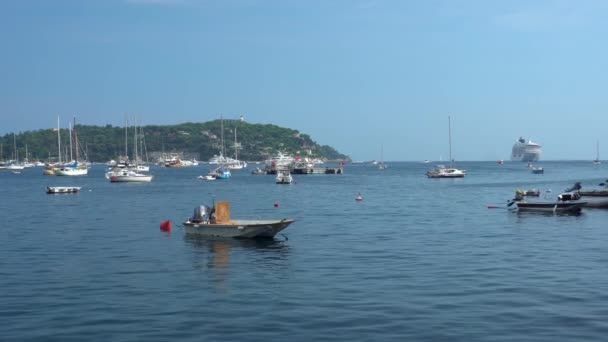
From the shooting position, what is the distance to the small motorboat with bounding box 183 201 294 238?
43.3 meters

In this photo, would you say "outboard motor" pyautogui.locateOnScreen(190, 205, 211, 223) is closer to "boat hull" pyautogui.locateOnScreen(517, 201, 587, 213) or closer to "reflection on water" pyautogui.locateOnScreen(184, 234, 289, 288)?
"reflection on water" pyautogui.locateOnScreen(184, 234, 289, 288)

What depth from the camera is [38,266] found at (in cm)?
3516

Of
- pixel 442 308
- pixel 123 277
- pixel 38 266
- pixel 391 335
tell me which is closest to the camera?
pixel 391 335

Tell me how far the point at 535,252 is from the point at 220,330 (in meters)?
21.7

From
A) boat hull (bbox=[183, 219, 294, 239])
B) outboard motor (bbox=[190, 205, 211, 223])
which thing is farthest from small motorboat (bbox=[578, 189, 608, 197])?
outboard motor (bbox=[190, 205, 211, 223])

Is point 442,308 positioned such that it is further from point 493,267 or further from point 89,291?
point 89,291

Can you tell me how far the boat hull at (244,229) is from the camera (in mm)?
43250

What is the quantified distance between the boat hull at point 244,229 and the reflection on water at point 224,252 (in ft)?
1.06

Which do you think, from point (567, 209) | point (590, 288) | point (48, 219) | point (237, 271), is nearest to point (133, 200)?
point (48, 219)

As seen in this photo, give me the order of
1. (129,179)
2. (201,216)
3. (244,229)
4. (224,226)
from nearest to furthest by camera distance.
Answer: (244,229)
(224,226)
(201,216)
(129,179)

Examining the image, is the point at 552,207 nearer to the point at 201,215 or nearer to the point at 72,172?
the point at 201,215

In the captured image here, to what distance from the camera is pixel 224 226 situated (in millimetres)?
44219

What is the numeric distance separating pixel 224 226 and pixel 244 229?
1.43 meters

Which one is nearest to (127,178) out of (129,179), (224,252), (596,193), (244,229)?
(129,179)
